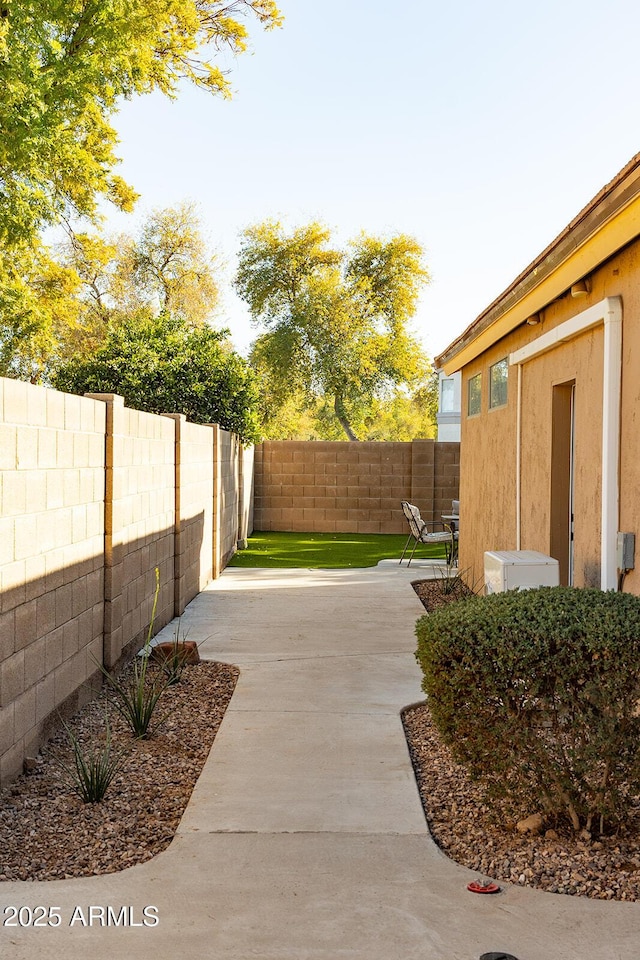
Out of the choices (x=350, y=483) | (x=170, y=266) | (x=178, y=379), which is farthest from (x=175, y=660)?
(x=170, y=266)

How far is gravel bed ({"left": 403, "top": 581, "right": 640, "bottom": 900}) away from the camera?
3.51m

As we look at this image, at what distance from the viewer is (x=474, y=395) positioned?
1139cm

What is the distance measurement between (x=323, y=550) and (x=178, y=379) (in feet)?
12.1

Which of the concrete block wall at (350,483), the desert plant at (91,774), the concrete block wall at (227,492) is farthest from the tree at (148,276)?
the desert plant at (91,774)

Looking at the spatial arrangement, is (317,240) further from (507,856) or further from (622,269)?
(507,856)

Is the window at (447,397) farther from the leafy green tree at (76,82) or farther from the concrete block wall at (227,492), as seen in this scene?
the concrete block wall at (227,492)

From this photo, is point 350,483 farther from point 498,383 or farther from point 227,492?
point 498,383

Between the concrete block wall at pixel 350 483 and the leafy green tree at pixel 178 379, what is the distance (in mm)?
2417

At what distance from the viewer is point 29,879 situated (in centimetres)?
357

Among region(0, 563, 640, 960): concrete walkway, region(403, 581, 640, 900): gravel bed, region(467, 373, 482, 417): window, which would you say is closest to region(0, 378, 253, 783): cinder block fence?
region(0, 563, 640, 960): concrete walkway

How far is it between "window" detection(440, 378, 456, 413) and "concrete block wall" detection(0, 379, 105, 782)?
32.7m

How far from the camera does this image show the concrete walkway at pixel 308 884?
307 centimetres

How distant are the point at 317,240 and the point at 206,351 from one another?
545 inches

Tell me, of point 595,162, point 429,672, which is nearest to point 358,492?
point 595,162
